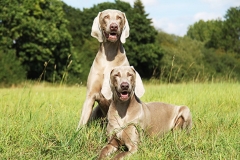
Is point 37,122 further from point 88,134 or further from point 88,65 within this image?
point 88,65

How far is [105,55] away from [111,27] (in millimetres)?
471

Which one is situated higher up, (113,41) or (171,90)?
(113,41)

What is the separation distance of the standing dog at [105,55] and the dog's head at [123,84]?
698 millimetres

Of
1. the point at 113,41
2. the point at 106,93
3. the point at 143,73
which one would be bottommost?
the point at 143,73

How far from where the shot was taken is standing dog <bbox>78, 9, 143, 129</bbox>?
19.0ft

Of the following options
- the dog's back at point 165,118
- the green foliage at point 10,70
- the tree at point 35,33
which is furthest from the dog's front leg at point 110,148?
the tree at point 35,33

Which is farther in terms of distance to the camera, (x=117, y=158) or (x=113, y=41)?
(x=113, y=41)

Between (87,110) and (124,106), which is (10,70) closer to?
(87,110)

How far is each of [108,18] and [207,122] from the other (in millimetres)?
2118

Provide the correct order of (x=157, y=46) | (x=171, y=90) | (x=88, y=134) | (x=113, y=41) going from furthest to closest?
(x=157, y=46), (x=171, y=90), (x=113, y=41), (x=88, y=134)

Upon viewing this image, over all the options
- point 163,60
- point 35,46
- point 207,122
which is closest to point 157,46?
point 163,60

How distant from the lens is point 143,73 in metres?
50.8

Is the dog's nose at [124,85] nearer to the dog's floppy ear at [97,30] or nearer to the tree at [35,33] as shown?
the dog's floppy ear at [97,30]

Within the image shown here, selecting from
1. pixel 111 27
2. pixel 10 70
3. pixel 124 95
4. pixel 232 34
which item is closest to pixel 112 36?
pixel 111 27
